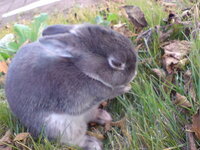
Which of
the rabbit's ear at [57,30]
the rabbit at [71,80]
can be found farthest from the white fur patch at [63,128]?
the rabbit's ear at [57,30]

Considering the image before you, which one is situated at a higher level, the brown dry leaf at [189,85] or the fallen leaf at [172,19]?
the fallen leaf at [172,19]

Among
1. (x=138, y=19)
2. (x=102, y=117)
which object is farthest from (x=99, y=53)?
(x=138, y=19)

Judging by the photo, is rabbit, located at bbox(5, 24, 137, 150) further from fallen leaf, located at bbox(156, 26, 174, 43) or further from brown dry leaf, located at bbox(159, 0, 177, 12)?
brown dry leaf, located at bbox(159, 0, 177, 12)

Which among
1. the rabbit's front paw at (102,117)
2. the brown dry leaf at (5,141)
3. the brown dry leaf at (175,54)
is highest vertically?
the brown dry leaf at (175,54)

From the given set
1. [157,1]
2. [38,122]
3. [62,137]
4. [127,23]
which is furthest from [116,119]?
[157,1]

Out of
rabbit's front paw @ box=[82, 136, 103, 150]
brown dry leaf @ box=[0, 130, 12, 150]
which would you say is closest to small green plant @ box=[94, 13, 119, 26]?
rabbit's front paw @ box=[82, 136, 103, 150]

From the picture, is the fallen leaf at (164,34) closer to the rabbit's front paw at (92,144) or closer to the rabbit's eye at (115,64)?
the rabbit's eye at (115,64)

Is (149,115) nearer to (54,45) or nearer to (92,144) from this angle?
(92,144)

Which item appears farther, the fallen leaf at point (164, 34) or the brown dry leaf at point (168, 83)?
the fallen leaf at point (164, 34)
